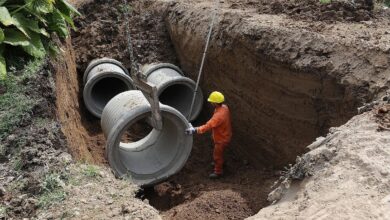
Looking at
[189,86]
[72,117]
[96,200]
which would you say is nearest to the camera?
[96,200]

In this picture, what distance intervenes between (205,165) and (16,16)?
15.5 ft

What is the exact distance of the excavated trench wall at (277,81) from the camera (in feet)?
23.4

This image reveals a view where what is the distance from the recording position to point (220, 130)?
28.4 feet

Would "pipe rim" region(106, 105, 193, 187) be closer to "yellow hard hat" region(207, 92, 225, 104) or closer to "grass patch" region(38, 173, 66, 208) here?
"yellow hard hat" region(207, 92, 225, 104)

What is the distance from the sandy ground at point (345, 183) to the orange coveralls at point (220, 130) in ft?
11.0

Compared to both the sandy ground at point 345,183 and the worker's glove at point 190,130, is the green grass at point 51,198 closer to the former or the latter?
the sandy ground at point 345,183

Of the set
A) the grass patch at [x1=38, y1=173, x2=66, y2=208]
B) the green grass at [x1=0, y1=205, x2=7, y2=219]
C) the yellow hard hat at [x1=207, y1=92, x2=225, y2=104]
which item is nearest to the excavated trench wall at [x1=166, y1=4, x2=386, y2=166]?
the yellow hard hat at [x1=207, y1=92, x2=225, y2=104]

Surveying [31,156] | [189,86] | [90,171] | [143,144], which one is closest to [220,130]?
[143,144]

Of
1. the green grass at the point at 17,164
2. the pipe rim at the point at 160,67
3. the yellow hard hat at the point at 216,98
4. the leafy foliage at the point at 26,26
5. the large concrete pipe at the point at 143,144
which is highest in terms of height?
the leafy foliage at the point at 26,26

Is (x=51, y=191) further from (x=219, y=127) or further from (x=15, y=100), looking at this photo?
(x=219, y=127)

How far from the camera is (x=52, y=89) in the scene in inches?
284

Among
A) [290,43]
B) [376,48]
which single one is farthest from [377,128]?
[290,43]

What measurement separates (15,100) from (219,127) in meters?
3.77

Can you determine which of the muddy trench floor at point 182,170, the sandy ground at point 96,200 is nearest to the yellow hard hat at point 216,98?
the muddy trench floor at point 182,170
